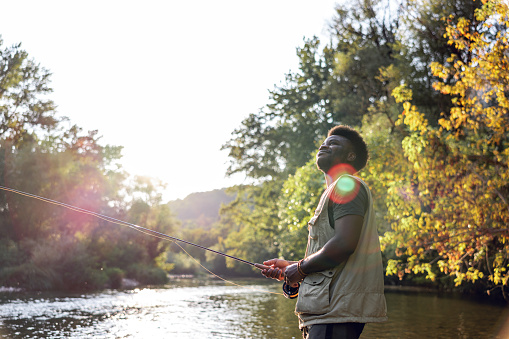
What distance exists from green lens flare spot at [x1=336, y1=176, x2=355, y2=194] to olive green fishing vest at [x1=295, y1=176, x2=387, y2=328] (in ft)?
0.15

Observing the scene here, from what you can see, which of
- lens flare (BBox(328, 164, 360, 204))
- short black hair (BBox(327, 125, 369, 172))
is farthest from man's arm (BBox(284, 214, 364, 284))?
short black hair (BBox(327, 125, 369, 172))

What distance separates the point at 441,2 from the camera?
21.7 meters

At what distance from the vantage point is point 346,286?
2727mm

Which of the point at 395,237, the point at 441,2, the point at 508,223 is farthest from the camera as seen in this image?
the point at 441,2

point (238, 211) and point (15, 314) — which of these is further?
point (238, 211)

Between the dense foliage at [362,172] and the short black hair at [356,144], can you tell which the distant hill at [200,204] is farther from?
the short black hair at [356,144]

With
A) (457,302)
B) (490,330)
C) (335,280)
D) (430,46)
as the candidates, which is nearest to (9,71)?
(430,46)

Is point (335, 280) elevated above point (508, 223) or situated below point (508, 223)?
below

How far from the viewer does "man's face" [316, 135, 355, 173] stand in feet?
10.3

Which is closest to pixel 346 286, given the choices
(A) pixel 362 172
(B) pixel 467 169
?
(B) pixel 467 169

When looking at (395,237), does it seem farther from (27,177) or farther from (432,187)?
(27,177)

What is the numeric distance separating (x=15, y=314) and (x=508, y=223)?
498 inches

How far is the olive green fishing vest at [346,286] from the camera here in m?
2.71

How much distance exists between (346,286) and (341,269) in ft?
0.31
